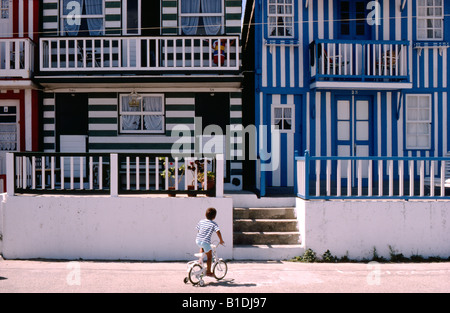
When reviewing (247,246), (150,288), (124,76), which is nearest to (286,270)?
(247,246)

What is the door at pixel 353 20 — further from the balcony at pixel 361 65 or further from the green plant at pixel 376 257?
the green plant at pixel 376 257

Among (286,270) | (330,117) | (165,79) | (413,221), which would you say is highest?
(165,79)

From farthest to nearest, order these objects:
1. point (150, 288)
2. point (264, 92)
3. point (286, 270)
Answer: point (264, 92), point (286, 270), point (150, 288)

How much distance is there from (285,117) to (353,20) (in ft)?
12.5

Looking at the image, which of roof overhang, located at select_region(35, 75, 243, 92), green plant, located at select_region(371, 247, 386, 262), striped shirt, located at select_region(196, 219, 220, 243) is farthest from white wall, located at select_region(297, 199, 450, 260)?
roof overhang, located at select_region(35, 75, 243, 92)

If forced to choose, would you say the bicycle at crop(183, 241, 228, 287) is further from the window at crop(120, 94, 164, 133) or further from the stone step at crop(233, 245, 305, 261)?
the window at crop(120, 94, 164, 133)

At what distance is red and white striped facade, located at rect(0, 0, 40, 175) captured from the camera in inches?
532

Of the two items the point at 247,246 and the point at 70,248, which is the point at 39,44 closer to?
the point at 70,248

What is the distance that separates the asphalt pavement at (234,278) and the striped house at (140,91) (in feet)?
16.0

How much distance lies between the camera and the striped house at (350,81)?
44.3 feet

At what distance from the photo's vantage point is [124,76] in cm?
1254

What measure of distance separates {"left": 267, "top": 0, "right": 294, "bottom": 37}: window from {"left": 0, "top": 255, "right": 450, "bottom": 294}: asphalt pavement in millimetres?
7417

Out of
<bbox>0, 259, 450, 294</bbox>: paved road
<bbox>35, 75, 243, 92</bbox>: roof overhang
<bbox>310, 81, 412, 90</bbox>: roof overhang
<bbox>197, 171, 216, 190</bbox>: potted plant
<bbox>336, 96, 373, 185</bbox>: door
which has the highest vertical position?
<bbox>35, 75, 243, 92</bbox>: roof overhang

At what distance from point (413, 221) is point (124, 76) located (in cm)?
839
